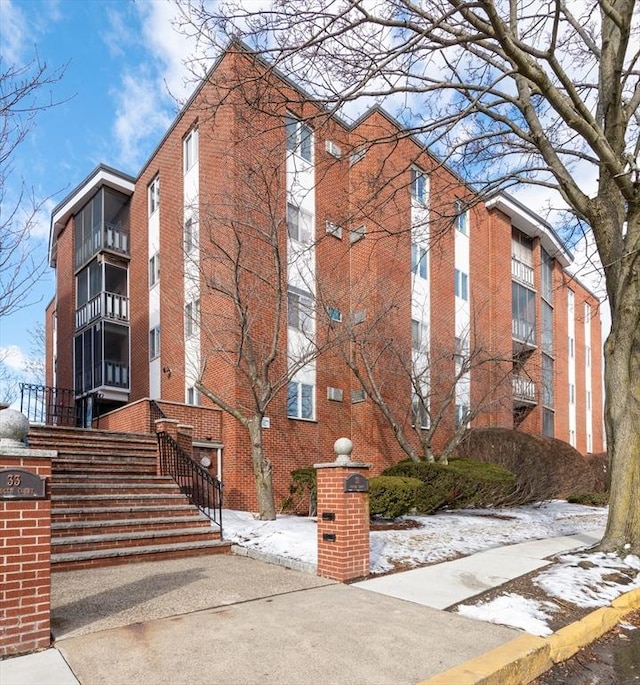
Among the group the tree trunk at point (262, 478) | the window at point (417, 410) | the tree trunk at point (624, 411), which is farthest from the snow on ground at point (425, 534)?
the window at point (417, 410)

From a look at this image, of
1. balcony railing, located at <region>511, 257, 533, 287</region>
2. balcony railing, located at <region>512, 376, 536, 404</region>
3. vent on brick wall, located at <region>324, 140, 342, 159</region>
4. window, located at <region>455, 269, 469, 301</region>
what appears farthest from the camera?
balcony railing, located at <region>511, 257, 533, 287</region>

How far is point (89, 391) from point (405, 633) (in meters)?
19.8

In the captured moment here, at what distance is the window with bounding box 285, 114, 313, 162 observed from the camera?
815cm

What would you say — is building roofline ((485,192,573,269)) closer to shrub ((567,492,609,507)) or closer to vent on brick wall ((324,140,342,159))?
vent on brick wall ((324,140,342,159))

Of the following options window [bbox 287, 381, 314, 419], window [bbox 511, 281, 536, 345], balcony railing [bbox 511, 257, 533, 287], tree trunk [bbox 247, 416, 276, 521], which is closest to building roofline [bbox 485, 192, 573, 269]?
balcony railing [bbox 511, 257, 533, 287]

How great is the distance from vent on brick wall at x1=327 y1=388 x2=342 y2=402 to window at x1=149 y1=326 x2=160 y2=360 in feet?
19.9

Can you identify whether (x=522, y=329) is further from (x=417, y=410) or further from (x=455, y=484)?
(x=455, y=484)

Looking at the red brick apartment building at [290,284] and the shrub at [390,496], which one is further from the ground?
the red brick apartment building at [290,284]

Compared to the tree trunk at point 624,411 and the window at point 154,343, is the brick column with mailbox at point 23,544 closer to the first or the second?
the tree trunk at point 624,411

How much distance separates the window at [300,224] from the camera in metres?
17.4

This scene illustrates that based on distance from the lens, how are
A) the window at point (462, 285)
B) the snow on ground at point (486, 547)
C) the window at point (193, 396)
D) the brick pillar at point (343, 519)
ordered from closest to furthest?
the snow on ground at point (486, 547) → the brick pillar at point (343, 519) → the window at point (193, 396) → the window at point (462, 285)

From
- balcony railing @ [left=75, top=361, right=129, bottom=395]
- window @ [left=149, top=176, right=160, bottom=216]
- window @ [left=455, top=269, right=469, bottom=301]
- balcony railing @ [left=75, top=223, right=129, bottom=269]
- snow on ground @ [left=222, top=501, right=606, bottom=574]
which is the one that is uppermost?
window @ [left=149, top=176, right=160, bottom=216]

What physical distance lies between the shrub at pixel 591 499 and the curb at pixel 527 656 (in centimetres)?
1441

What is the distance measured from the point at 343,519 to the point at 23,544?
353 cm
